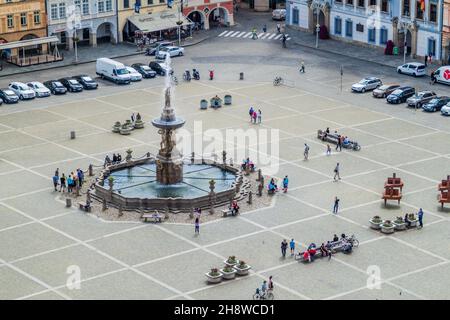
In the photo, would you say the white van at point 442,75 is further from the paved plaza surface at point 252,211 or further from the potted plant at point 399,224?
the potted plant at point 399,224

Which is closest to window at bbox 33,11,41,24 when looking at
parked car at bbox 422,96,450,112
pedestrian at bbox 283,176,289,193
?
parked car at bbox 422,96,450,112

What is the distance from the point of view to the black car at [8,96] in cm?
16125

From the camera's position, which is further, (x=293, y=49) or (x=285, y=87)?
(x=293, y=49)

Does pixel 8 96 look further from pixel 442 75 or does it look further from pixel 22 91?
pixel 442 75

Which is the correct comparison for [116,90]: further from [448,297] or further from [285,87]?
[448,297]

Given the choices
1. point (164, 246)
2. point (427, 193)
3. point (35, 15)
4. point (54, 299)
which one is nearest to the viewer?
point (54, 299)

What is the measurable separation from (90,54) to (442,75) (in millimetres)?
49120

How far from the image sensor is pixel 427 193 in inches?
5098

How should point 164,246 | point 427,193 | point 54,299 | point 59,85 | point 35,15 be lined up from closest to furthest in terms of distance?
point 54,299
point 164,246
point 427,193
point 59,85
point 35,15

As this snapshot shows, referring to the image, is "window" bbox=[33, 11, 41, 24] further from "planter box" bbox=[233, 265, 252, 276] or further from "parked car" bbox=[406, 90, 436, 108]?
"planter box" bbox=[233, 265, 252, 276]

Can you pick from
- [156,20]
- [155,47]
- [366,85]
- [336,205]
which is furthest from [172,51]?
[336,205]

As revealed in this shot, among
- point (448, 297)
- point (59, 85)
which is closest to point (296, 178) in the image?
point (448, 297)

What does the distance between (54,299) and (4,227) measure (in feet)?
59.5

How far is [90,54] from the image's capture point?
185m
